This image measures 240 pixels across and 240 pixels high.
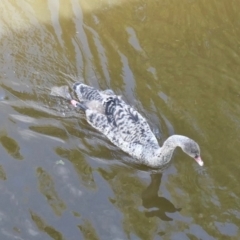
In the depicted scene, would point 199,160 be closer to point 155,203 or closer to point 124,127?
point 155,203

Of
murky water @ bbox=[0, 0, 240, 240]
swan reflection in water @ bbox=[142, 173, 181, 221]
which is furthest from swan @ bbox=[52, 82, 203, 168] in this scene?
swan reflection in water @ bbox=[142, 173, 181, 221]

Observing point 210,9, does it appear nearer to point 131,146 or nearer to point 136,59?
point 136,59

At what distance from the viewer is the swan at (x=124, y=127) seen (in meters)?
8.02

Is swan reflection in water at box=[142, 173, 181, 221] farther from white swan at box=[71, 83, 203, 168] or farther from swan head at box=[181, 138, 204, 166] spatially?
swan head at box=[181, 138, 204, 166]

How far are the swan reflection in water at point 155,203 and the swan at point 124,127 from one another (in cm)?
38

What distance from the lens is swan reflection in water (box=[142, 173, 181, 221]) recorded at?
753 cm

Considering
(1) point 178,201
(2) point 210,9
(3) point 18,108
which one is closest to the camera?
(1) point 178,201

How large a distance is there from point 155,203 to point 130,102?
224 cm

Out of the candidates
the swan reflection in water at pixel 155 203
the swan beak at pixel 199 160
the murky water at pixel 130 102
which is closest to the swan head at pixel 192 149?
the swan beak at pixel 199 160

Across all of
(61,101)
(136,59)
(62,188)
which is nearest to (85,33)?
(136,59)

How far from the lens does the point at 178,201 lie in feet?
25.2

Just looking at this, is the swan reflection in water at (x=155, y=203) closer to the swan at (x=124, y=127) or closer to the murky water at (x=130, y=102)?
the murky water at (x=130, y=102)

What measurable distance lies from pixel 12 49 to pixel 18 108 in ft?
5.57

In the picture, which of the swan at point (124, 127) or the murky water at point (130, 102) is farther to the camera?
the swan at point (124, 127)
